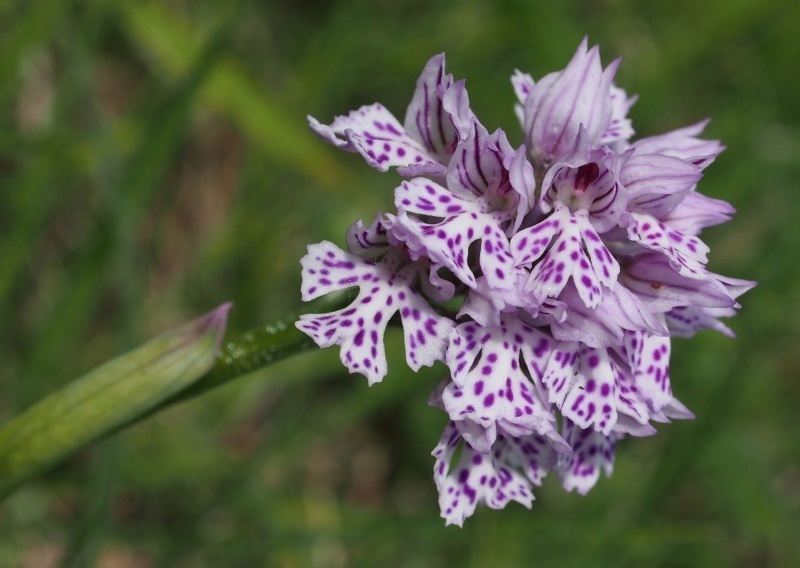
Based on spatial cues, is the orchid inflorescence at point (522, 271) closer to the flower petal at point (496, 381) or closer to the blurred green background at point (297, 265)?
the flower petal at point (496, 381)

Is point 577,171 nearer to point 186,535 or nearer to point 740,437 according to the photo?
point 186,535

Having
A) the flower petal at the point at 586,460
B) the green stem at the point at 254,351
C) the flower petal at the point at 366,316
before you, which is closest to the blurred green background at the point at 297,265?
the green stem at the point at 254,351

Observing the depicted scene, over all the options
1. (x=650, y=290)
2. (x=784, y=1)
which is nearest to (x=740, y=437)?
(x=784, y=1)

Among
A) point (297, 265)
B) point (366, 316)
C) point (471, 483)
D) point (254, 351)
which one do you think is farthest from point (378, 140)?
point (297, 265)

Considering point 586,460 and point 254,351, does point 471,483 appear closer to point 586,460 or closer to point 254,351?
point 586,460

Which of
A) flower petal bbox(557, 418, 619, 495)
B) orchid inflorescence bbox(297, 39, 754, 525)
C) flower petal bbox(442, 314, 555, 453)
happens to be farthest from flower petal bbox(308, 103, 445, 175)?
flower petal bbox(557, 418, 619, 495)

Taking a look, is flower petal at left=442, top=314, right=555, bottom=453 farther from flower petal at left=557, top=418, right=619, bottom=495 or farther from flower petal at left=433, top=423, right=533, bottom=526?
flower petal at left=557, top=418, right=619, bottom=495
